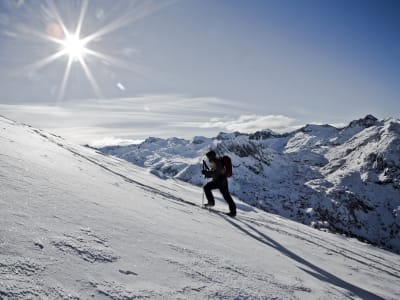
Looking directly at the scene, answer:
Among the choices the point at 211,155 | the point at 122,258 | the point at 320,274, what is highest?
the point at 211,155

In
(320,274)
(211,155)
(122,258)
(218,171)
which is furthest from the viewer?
(211,155)

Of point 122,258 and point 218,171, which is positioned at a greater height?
point 218,171

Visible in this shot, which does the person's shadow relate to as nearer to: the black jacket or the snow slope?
the snow slope

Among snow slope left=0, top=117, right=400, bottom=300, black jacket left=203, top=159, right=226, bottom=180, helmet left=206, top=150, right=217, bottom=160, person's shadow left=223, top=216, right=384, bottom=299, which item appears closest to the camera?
snow slope left=0, top=117, right=400, bottom=300

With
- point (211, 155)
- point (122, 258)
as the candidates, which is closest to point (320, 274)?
point (122, 258)

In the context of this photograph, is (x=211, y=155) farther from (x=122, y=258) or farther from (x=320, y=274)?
(x=122, y=258)

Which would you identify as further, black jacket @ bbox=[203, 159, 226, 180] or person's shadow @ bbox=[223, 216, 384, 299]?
black jacket @ bbox=[203, 159, 226, 180]

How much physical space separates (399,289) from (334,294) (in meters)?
3.21

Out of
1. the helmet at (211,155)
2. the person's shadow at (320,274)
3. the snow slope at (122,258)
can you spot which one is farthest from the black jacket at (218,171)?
the snow slope at (122,258)

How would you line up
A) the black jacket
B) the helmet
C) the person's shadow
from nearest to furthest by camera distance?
the person's shadow, the black jacket, the helmet

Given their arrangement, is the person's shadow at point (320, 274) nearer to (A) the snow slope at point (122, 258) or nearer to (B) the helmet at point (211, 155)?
(A) the snow slope at point (122, 258)

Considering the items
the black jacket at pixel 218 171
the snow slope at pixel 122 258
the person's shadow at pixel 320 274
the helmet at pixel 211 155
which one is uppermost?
the helmet at pixel 211 155

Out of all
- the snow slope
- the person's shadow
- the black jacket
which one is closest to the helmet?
the black jacket

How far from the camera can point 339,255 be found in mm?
8812
